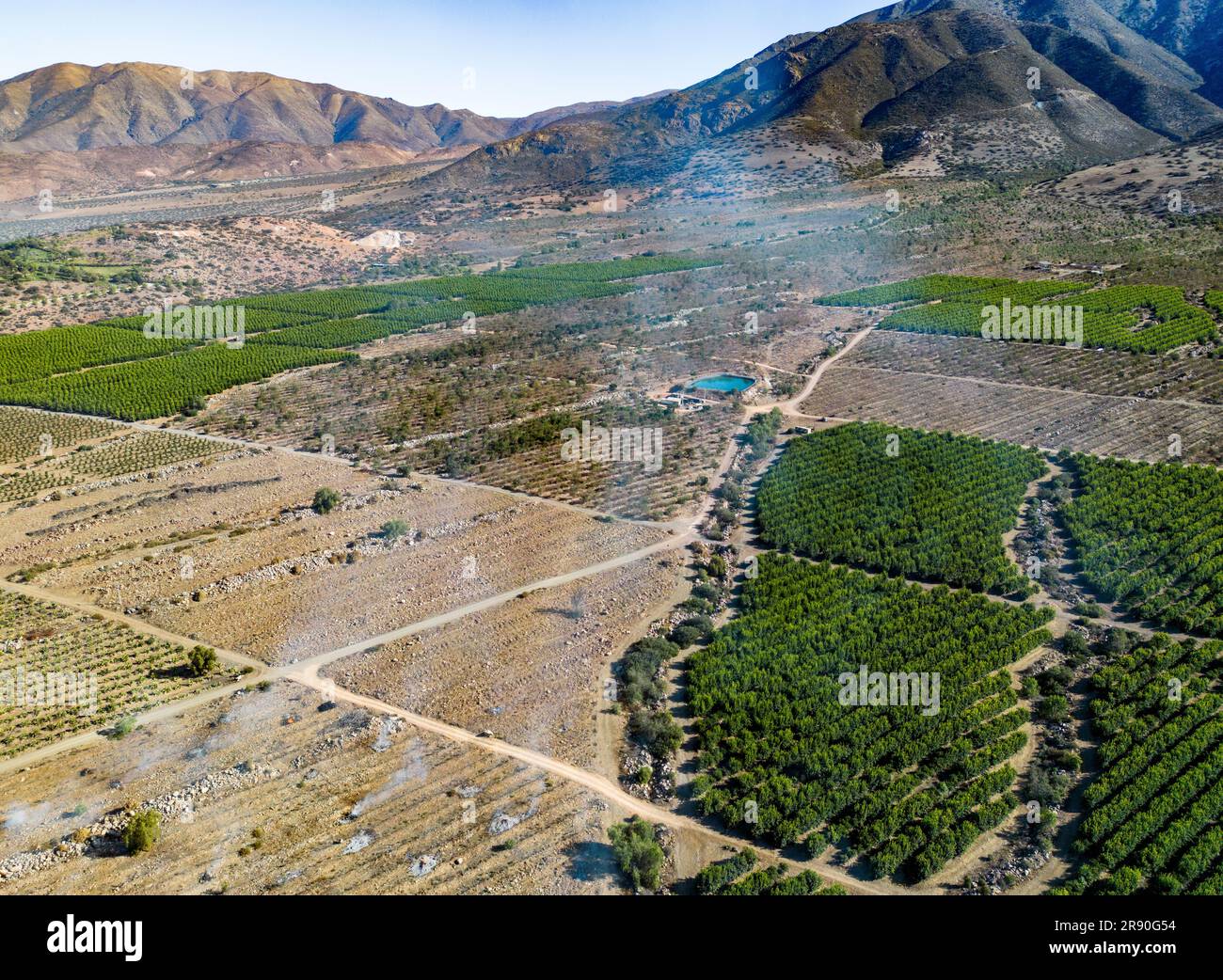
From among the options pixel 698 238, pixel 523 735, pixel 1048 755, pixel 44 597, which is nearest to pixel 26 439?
pixel 44 597

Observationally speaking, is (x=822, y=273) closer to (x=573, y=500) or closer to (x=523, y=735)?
(x=573, y=500)

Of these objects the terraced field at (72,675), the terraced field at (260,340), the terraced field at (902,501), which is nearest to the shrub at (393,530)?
the terraced field at (72,675)

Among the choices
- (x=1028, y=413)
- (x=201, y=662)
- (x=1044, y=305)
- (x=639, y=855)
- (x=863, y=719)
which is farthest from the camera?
(x=1044, y=305)

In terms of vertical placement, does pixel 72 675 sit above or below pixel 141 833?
above

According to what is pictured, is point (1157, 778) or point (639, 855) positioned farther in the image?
point (1157, 778)

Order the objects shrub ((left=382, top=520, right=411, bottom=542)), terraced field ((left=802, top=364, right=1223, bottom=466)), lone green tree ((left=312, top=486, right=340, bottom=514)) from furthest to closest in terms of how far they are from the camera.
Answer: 1. terraced field ((left=802, top=364, right=1223, bottom=466))
2. lone green tree ((left=312, top=486, right=340, bottom=514))
3. shrub ((left=382, top=520, right=411, bottom=542))

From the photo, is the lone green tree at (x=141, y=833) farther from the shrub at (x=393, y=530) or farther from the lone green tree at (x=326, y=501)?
the lone green tree at (x=326, y=501)

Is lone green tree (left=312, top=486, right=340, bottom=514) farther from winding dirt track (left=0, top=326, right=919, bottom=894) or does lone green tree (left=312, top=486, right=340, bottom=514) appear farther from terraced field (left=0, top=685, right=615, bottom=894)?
terraced field (left=0, top=685, right=615, bottom=894)

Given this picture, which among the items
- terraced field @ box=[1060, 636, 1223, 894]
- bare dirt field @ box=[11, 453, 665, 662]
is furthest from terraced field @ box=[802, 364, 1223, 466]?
bare dirt field @ box=[11, 453, 665, 662]

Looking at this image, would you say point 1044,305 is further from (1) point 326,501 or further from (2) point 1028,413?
(1) point 326,501

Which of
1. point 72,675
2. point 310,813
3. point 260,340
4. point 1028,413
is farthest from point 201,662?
point 260,340

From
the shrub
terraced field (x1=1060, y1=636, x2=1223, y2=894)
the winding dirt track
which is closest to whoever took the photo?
terraced field (x1=1060, y1=636, x2=1223, y2=894)
